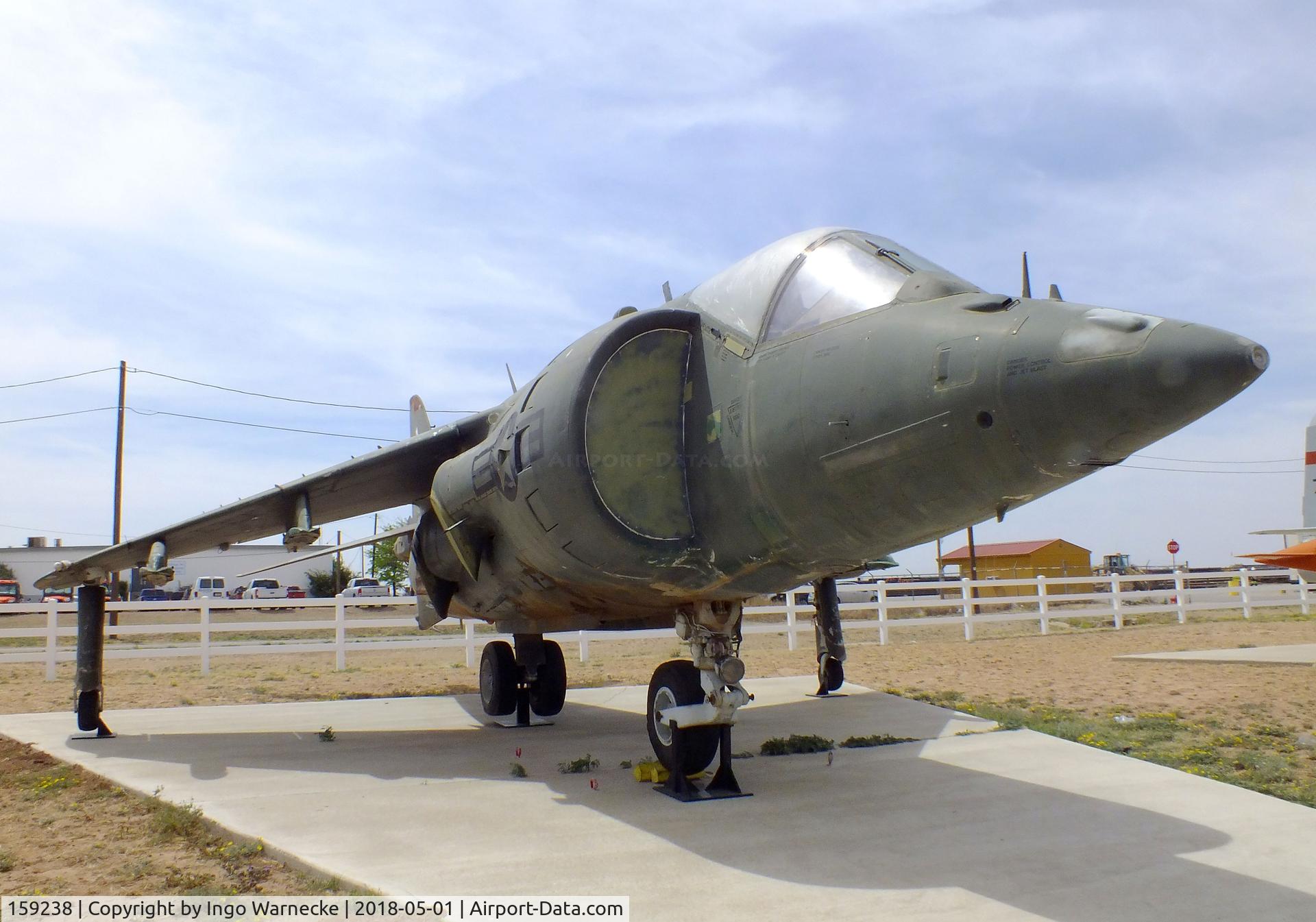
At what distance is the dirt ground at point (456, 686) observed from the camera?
16.5 feet

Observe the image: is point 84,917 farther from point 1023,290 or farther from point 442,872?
point 1023,290

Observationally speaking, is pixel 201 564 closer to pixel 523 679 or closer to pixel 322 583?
pixel 322 583

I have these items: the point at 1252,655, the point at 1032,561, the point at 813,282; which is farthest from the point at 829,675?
the point at 1032,561

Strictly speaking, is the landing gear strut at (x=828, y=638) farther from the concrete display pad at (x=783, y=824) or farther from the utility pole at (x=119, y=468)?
the utility pole at (x=119, y=468)

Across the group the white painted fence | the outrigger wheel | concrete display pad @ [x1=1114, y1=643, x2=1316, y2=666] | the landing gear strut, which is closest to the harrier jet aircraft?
the landing gear strut

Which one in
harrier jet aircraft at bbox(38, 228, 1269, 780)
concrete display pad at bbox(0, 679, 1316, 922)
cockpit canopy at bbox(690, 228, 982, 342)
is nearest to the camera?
harrier jet aircraft at bbox(38, 228, 1269, 780)

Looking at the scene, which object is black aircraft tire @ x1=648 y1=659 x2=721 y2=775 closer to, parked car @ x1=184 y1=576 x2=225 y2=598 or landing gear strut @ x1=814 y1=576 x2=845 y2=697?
landing gear strut @ x1=814 y1=576 x2=845 y2=697

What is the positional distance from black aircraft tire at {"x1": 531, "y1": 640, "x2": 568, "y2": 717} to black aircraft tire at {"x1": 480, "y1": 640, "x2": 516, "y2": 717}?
268mm

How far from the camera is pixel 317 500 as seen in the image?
9.55 metres

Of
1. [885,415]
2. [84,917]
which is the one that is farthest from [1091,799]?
[84,917]

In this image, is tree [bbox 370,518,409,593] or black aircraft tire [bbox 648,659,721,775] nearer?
black aircraft tire [bbox 648,659,721,775]

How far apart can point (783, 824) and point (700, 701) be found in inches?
36.5

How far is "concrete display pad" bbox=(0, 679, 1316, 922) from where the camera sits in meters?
4.39

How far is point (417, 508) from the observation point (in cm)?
1097
